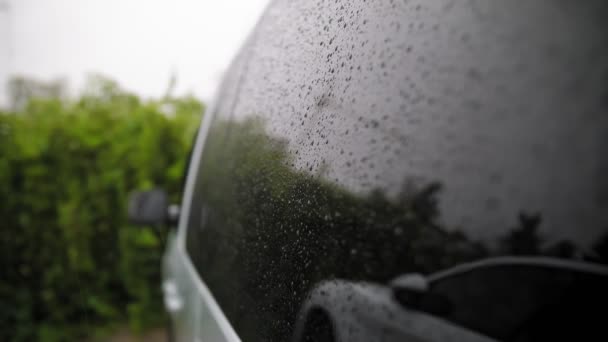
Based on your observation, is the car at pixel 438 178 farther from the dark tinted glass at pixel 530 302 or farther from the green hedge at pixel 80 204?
the green hedge at pixel 80 204

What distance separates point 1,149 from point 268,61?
4.34 metres

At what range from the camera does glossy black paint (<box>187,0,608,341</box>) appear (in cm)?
42

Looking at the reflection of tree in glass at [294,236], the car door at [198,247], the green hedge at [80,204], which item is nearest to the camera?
the reflection of tree in glass at [294,236]

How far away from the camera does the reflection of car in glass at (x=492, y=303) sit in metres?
0.43

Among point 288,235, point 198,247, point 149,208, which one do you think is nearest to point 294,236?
point 288,235

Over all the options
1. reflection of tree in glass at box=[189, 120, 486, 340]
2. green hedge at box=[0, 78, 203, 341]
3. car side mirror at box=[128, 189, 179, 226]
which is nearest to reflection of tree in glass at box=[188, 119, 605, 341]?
reflection of tree in glass at box=[189, 120, 486, 340]

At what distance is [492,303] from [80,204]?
4886mm

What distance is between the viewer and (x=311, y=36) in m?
0.96

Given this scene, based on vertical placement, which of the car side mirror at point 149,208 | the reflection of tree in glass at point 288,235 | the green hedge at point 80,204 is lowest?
the green hedge at point 80,204

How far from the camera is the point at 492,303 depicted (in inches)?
18.6

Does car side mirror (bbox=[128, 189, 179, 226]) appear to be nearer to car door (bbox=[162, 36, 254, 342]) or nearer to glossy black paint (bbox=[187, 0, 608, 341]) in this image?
car door (bbox=[162, 36, 254, 342])

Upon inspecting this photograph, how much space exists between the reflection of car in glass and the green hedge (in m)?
4.06

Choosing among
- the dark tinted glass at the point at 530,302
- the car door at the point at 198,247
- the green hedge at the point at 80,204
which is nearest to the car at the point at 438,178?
the dark tinted glass at the point at 530,302

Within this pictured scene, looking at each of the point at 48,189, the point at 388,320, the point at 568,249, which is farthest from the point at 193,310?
the point at 48,189
